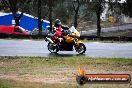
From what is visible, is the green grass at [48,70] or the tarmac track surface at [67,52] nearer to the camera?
the green grass at [48,70]

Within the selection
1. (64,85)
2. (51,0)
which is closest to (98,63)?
(64,85)

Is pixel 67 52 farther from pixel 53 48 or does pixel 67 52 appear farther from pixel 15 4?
pixel 15 4

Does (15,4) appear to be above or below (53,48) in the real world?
above

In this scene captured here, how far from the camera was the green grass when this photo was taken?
10.3 m

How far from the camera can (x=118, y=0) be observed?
57.8m

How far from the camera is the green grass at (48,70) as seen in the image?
33.9 feet

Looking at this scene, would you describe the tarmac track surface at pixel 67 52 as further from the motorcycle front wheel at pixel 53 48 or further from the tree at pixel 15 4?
the tree at pixel 15 4

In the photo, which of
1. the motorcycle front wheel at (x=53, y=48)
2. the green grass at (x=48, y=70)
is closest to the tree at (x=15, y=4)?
the motorcycle front wheel at (x=53, y=48)

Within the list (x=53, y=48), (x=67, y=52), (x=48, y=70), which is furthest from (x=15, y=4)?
(x=48, y=70)

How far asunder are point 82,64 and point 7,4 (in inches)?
1806

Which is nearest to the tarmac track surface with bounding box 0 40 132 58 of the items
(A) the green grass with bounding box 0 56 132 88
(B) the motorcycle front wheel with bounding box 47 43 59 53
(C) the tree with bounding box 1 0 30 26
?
(B) the motorcycle front wheel with bounding box 47 43 59 53

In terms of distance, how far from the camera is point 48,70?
13086 mm

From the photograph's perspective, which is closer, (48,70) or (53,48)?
(48,70)

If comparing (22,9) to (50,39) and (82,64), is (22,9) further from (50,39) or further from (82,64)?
(82,64)
